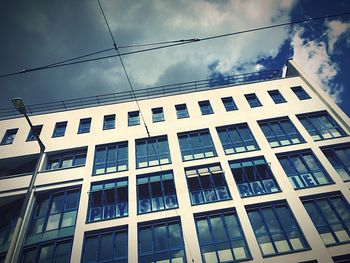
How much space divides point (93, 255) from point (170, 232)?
4.42 m

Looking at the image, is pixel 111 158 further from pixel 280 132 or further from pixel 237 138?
pixel 280 132

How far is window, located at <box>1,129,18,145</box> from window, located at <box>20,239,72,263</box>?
950cm

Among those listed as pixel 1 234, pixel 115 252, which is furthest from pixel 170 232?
pixel 1 234

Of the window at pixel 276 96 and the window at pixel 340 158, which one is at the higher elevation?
the window at pixel 276 96

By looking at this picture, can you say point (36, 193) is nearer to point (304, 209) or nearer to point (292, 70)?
point (304, 209)

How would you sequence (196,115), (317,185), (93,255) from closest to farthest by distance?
1. (93,255)
2. (317,185)
3. (196,115)

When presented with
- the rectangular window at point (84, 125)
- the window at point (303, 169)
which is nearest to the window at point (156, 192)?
the rectangular window at point (84, 125)

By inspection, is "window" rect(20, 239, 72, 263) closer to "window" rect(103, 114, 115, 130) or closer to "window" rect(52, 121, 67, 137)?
"window" rect(52, 121, 67, 137)

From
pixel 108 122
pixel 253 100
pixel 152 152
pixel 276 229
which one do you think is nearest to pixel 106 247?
pixel 152 152

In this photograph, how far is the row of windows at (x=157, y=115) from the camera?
20.1m

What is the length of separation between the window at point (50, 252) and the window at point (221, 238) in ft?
24.8

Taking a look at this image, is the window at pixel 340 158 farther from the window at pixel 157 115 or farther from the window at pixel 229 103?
the window at pixel 157 115

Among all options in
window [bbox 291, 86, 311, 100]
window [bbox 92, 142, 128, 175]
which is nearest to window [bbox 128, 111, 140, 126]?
window [bbox 92, 142, 128, 175]

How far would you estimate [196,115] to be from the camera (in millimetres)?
19953
